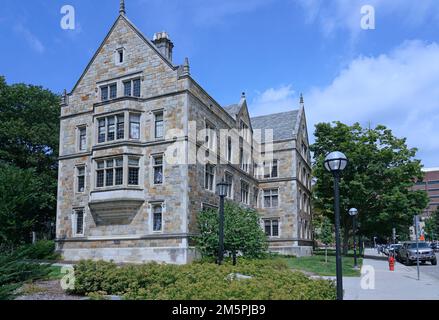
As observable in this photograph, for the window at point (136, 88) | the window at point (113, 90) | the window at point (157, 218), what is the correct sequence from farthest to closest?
the window at point (113, 90) → the window at point (136, 88) → the window at point (157, 218)

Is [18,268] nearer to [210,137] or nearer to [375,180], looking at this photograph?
[210,137]

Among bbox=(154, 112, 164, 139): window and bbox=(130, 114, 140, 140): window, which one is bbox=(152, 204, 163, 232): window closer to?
bbox=(154, 112, 164, 139): window

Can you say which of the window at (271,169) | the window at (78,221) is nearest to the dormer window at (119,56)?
the window at (78,221)

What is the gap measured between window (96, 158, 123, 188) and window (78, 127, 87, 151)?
10.5ft

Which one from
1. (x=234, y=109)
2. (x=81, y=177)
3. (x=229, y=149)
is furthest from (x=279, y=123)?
(x=81, y=177)

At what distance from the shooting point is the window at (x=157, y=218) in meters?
26.8

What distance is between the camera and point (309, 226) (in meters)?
48.4

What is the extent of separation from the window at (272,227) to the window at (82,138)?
2029 centimetres

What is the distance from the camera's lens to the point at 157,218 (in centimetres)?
2702

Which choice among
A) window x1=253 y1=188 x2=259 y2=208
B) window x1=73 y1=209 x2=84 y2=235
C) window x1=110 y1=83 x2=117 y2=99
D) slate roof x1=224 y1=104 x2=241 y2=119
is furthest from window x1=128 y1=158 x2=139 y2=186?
window x1=253 y1=188 x2=259 y2=208

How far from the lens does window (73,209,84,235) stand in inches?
1164

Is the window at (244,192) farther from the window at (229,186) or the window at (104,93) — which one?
the window at (104,93)
